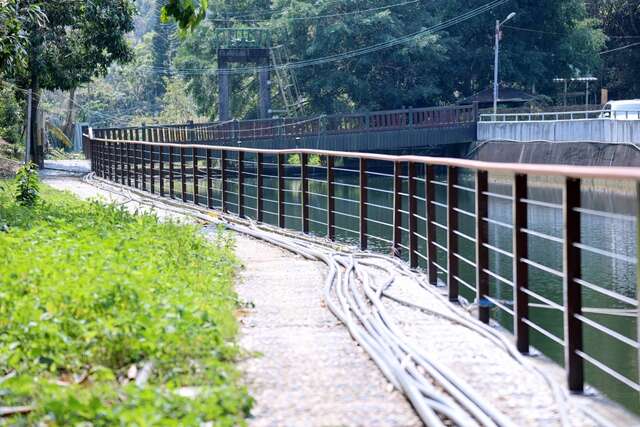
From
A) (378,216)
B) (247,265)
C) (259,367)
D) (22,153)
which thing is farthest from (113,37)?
(259,367)

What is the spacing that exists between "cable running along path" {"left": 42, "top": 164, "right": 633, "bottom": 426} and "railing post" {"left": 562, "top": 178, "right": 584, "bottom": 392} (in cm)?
13

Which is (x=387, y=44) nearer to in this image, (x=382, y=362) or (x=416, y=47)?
(x=416, y=47)

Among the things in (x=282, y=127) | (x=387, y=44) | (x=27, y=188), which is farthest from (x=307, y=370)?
(x=387, y=44)

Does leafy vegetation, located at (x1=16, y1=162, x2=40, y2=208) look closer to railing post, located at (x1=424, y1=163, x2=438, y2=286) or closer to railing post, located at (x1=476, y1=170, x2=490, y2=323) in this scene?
railing post, located at (x1=424, y1=163, x2=438, y2=286)

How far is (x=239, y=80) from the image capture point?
67938mm

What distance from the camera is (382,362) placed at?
6195 mm

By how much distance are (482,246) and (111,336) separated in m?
2.95

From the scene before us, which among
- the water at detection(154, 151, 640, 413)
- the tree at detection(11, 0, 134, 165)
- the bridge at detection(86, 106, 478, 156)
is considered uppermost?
the tree at detection(11, 0, 134, 165)

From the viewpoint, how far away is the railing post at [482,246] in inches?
311

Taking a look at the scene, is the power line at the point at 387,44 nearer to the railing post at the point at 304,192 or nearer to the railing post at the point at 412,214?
the railing post at the point at 304,192

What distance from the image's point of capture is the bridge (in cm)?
4884

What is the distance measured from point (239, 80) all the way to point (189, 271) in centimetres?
5962

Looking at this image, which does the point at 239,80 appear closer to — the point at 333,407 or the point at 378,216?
the point at 378,216

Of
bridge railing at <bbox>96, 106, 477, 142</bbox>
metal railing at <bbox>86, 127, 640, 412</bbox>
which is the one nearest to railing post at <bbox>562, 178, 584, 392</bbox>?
metal railing at <bbox>86, 127, 640, 412</bbox>
